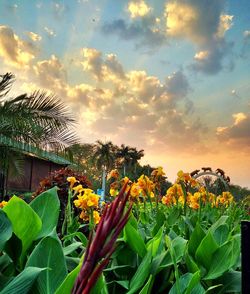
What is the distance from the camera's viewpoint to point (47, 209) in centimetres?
132

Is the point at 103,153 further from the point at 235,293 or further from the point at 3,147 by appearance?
the point at 235,293

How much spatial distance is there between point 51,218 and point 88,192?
1.18 meters

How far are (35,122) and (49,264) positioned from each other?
11840 millimetres

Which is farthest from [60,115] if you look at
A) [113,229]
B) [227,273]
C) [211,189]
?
[113,229]

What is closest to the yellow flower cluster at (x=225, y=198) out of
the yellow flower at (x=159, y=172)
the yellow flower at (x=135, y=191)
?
the yellow flower at (x=159, y=172)

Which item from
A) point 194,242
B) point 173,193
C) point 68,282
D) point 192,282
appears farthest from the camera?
point 173,193

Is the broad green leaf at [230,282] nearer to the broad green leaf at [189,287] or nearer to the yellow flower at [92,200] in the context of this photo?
the broad green leaf at [189,287]

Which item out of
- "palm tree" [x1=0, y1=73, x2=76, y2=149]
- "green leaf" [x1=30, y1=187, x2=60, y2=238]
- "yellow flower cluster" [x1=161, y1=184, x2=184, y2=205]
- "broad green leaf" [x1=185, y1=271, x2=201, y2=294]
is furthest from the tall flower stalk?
"palm tree" [x1=0, y1=73, x2=76, y2=149]

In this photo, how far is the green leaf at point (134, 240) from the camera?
4.59 feet

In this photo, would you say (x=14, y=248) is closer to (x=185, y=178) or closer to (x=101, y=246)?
(x=101, y=246)

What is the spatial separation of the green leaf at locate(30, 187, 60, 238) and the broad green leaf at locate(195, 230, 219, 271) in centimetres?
51

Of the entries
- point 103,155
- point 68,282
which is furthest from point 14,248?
point 103,155

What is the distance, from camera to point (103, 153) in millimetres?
51812

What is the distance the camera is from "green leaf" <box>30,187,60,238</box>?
1277 millimetres
